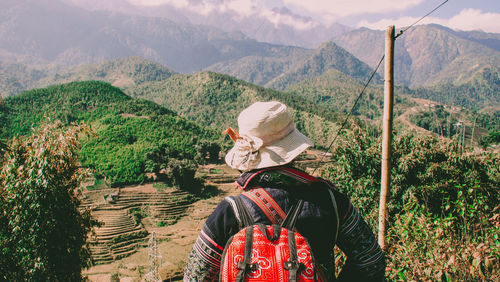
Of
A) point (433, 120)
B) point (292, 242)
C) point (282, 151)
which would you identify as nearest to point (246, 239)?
point (292, 242)

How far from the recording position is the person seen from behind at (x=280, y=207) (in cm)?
145

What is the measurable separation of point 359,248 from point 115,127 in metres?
48.0

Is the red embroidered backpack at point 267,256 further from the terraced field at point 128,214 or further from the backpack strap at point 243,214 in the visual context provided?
the terraced field at point 128,214

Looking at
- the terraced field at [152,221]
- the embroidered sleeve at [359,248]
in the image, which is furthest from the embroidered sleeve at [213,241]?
the terraced field at [152,221]

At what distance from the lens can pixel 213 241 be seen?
1.44 metres

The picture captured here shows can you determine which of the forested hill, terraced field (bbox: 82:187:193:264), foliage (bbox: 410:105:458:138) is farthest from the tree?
foliage (bbox: 410:105:458:138)

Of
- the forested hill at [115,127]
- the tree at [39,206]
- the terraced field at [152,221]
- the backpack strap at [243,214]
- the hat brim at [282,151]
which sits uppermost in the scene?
the hat brim at [282,151]

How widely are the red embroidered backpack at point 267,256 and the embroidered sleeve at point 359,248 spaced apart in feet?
1.02

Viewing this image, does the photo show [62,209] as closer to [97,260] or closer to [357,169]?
[357,169]

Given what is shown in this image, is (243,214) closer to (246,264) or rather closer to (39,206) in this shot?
(246,264)

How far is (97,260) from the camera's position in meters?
21.4

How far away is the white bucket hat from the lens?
4.97 feet

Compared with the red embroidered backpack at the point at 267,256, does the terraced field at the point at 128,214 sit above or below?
below

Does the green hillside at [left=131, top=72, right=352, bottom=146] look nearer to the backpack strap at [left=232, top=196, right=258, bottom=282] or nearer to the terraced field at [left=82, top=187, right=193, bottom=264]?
the terraced field at [left=82, top=187, right=193, bottom=264]
